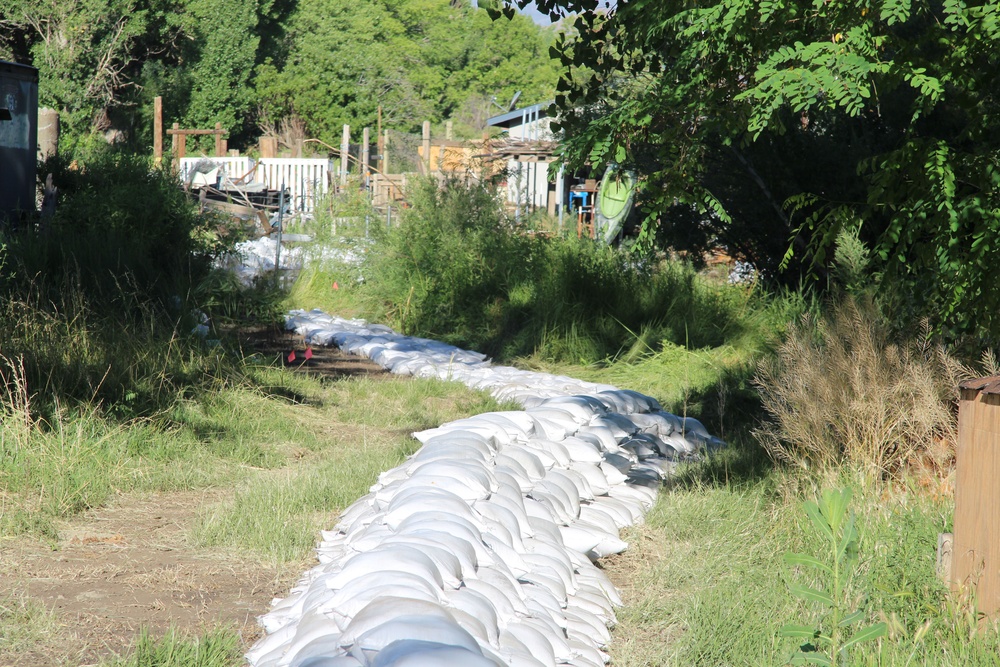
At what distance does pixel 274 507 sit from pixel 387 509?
0.87 meters

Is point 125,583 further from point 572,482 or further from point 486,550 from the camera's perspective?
point 572,482

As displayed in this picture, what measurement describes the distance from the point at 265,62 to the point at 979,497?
135 ft

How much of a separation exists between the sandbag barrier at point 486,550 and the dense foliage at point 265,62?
2174cm

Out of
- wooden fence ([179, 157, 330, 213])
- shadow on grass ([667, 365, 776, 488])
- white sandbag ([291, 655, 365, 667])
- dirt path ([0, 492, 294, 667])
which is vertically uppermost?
wooden fence ([179, 157, 330, 213])

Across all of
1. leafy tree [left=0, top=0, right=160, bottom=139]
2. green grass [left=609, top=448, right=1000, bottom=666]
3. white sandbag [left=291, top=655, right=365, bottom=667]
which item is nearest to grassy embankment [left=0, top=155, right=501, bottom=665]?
white sandbag [left=291, top=655, right=365, bottom=667]

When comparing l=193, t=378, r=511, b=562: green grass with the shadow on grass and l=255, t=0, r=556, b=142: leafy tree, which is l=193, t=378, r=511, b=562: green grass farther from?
l=255, t=0, r=556, b=142: leafy tree

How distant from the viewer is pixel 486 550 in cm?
331

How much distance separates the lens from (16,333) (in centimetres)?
566

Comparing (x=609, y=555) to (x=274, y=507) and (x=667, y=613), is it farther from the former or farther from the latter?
(x=274, y=507)

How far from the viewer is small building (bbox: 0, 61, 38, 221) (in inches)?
370

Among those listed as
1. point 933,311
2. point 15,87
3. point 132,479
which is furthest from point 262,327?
point 933,311

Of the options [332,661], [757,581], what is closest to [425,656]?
[332,661]

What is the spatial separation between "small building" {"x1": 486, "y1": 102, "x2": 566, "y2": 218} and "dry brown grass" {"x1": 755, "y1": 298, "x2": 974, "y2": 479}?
11.9 meters

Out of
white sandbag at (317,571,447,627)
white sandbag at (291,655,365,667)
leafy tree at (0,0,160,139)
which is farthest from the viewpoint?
leafy tree at (0,0,160,139)
